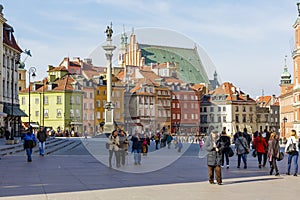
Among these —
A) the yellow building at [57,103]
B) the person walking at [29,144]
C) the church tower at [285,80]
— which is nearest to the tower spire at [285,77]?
the church tower at [285,80]

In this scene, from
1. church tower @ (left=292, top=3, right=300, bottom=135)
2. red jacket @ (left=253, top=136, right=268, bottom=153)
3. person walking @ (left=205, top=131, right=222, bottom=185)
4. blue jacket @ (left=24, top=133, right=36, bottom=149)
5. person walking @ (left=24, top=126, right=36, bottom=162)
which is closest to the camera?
person walking @ (left=205, top=131, right=222, bottom=185)

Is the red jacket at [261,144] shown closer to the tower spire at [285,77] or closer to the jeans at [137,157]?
the jeans at [137,157]

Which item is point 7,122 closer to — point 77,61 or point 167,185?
point 167,185

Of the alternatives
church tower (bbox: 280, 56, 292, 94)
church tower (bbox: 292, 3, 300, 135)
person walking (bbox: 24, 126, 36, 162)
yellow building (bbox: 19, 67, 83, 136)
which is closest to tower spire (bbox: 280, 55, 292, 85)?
church tower (bbox: 280, 56, 292, 94)

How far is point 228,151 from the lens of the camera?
25109mm

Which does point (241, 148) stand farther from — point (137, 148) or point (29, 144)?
point (29, 144)

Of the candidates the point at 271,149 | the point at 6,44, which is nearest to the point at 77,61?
the point at 6,44

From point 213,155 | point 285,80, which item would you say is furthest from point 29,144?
point 285,80

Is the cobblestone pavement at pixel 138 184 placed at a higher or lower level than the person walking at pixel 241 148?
lower

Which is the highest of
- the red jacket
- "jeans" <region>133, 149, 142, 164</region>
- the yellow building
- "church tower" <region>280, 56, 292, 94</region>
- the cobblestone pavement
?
"church tower" <region>280, 56, 292, 94</region>

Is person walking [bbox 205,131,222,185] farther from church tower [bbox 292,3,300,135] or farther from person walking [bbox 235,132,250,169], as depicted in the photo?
church tower [bbox 292,3,300,135]

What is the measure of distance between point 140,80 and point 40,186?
28645 mm

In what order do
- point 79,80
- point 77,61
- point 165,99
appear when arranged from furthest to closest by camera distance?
point 77,61
point 79,80
point 165,99

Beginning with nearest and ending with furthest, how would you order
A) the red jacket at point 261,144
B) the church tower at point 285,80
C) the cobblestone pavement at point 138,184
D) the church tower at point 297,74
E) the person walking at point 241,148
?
the cobblestone pavement at point 138,184 → the person walking at point 241,148 → the red jacket at point 261,144 → the church tower at point 297,74 → the church tower at point 285,80
